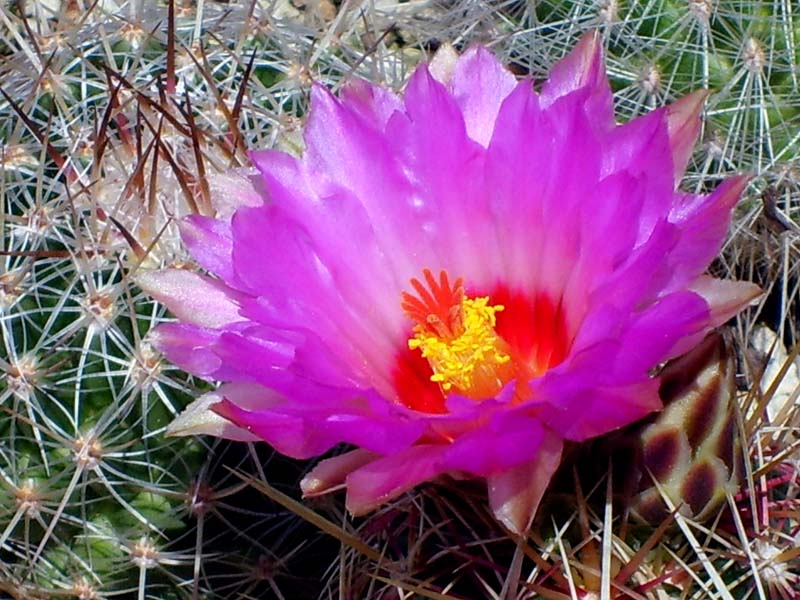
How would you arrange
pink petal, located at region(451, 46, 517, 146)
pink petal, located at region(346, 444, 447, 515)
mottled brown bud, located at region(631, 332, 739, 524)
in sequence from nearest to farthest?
pink petal, located at region(346, 444, 447, 515), mottled brown bud, located at region(631, 332, 739, 524), pink petal, located at region(451, 46, 517, 146)

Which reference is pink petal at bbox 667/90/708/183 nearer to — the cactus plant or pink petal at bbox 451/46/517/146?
pink petal at bbox 451/46/517/146

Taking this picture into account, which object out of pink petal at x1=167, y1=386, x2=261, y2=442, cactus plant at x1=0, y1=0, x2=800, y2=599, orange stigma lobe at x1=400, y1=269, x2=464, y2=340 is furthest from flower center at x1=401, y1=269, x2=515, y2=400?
pink petal at x1=167, y1=386, x2=261, y2=442

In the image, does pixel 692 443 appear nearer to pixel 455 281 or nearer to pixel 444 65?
pixel 455 281

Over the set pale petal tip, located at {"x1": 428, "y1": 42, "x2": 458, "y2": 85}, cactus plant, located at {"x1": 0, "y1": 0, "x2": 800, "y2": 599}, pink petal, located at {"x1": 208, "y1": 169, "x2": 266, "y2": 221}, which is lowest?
cactus plant, located at {"x1": 0, "y1": 0, "x2": 800, "y2": 599}

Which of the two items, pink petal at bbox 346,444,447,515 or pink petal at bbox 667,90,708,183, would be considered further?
pink petal at bbox 667,90,708,183

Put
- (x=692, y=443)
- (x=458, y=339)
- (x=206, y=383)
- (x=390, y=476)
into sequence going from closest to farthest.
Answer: (x=390, y=476)
(x=692, y=443)
(x=458, y=339)
(x=206, y=383)

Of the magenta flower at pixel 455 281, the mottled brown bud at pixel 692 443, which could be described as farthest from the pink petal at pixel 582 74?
the mottled brown bud at pixel 692 443

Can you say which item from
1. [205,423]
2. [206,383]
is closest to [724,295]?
[205,423]

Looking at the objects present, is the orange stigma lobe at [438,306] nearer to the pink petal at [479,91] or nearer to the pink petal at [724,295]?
the pink petal at [479,91]
